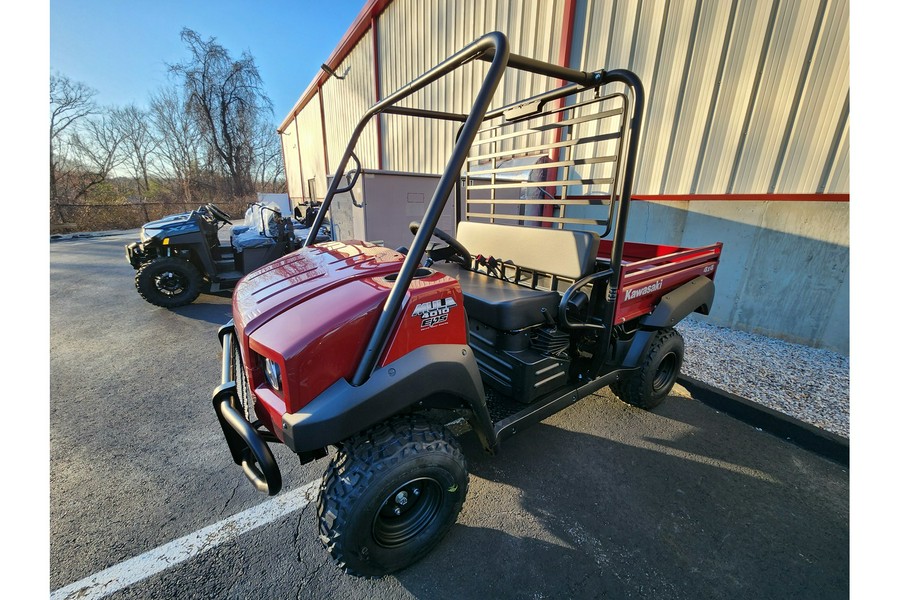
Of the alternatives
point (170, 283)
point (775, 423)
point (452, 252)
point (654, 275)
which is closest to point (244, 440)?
point (452, 252)

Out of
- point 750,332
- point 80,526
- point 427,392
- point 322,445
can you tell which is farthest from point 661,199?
point 80,526

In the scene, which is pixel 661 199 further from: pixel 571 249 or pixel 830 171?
pixel 571 249

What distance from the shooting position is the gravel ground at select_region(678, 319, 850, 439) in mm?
2518

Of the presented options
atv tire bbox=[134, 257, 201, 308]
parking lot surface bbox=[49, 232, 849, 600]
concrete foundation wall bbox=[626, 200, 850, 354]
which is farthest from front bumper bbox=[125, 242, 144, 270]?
concrete foundation wall bbox=[626, 200, 850, 354]

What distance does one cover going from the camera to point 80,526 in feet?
5.58

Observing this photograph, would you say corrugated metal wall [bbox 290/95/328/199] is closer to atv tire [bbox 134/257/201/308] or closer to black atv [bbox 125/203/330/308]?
black atv [bbox 125/203/330/308]

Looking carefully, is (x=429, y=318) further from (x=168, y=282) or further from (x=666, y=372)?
(x=168, y=282)

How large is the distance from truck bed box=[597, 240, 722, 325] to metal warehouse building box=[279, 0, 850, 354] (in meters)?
1.32

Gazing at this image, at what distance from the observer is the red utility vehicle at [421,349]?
1232 mm

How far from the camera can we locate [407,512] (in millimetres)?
1579

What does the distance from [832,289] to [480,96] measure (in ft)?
13.4

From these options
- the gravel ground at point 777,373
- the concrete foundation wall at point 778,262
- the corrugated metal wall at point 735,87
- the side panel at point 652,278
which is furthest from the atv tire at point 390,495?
the corrugated metal wall at point 735,87

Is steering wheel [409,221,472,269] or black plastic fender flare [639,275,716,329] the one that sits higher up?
steering wheel [409,221,472,269]

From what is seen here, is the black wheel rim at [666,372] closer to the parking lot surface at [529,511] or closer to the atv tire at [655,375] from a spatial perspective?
the atv tire at [655,375]
